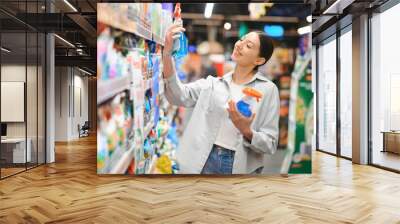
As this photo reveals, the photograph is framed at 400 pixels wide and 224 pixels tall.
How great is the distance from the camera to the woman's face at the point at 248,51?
6188 mm

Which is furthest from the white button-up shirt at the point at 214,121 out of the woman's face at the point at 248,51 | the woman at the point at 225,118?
the woman's face at the point at 248,51

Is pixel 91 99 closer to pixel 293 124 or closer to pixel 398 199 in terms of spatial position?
pixel 293 124

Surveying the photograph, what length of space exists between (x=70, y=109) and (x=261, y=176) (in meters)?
11.4

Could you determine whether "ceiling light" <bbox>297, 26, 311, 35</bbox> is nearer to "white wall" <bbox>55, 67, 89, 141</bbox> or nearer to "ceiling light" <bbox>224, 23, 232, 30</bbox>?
"ceiling light" <bbox>224, 23, 232, 30</bbox>

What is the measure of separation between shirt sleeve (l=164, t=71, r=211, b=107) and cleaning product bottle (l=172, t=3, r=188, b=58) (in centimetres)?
36

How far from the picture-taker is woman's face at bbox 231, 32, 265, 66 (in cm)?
619

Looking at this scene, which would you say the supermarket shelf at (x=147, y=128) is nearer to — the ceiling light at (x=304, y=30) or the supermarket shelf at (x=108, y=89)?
the supermarket shelf at (x=108, y=89)

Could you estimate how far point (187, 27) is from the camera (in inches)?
244

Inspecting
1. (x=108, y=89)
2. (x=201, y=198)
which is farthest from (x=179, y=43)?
(x=201, y=198)

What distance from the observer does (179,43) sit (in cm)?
619

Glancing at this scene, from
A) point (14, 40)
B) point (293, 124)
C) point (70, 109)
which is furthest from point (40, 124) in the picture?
point (70, 109)

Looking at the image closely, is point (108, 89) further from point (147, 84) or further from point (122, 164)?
point (122, 164)

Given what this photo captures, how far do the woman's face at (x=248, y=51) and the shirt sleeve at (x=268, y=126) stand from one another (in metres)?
0.53

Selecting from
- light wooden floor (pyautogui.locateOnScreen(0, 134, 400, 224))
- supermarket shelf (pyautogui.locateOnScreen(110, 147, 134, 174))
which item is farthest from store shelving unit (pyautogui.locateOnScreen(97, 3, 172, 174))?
light wooden floor (pyautogui.locateOnScreen(0, 134, 400, 224))
